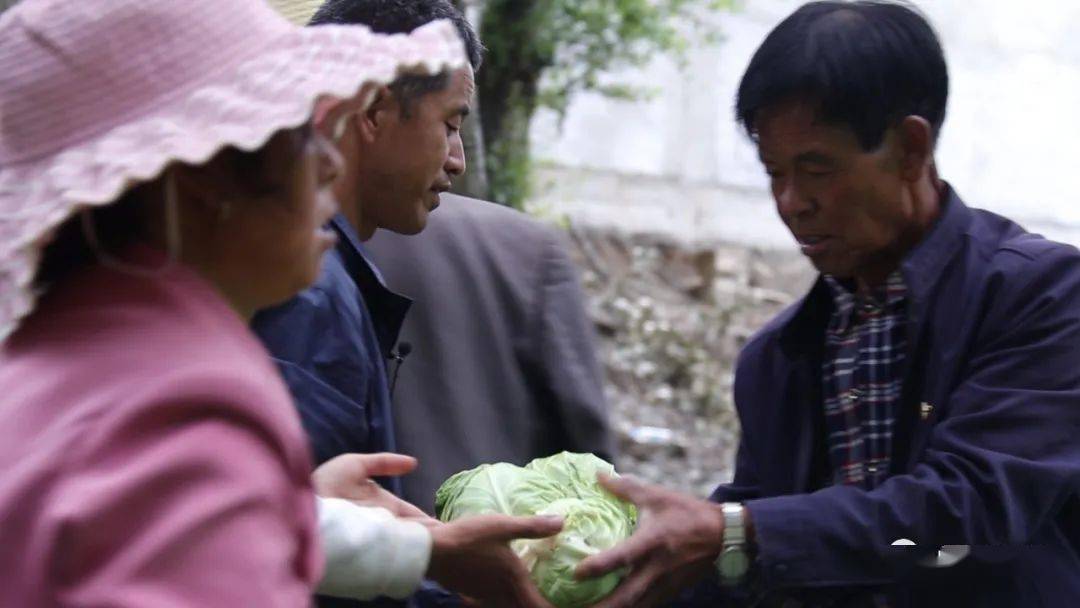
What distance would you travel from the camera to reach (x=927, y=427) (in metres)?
2.90

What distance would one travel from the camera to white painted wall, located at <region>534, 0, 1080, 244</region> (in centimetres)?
998

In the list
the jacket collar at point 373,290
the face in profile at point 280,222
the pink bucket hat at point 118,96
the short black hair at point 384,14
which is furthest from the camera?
the short black hair at point 384,14

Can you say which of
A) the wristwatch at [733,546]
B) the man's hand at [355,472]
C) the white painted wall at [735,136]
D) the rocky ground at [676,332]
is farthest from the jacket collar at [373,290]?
the white painted wall at [735,136]

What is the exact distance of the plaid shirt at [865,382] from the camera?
9.87ft

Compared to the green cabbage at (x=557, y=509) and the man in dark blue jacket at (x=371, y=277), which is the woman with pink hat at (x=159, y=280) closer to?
the man in dark blue jacket at (x=371, y=277)

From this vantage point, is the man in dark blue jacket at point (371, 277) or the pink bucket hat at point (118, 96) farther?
the man in dark blue jacket at point (371, 277)

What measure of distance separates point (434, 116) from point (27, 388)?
1504mm

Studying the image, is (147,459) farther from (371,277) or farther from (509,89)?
(509,89)

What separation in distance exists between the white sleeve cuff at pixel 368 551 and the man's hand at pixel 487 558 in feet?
0.62

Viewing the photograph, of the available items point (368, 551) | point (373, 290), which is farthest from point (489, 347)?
point (368, 551)

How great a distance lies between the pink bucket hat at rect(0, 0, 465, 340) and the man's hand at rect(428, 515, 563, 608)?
100cm

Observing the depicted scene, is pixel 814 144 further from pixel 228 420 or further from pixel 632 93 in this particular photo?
pixel 632 93

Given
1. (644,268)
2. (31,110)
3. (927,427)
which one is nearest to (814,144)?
(927,427)

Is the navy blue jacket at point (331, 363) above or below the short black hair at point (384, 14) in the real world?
below
